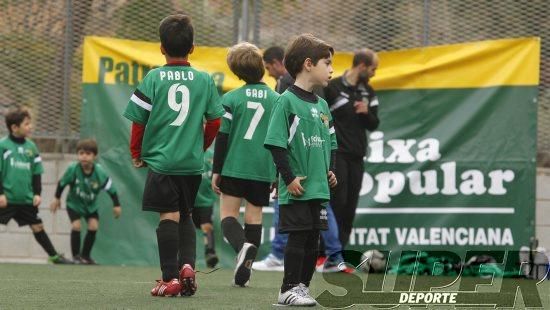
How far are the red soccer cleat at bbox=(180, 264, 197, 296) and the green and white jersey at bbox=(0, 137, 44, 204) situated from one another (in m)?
4.83

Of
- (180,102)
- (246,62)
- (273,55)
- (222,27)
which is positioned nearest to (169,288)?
(180,102)

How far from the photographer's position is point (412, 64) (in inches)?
431

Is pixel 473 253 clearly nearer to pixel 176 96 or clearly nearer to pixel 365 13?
pixel 365 13

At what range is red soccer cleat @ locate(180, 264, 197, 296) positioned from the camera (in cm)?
644

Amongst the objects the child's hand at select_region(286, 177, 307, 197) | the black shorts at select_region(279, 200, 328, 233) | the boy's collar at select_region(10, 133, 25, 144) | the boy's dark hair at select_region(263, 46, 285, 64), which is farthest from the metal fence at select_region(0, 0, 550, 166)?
the child's hand at select_region(286, 177, 307, 197)

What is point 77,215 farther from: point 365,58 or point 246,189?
point 246,189

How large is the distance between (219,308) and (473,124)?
5.46 m

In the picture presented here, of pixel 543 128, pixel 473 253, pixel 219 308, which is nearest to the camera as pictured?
pixel 219 308

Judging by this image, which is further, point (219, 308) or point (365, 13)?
point (365, 13)

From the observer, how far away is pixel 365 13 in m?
11.4

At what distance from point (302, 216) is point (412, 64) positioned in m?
5.21

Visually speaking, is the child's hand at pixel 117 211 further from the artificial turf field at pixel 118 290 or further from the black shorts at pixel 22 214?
the artificial turf field at pixel 118 290

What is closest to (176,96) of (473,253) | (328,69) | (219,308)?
(328,69)

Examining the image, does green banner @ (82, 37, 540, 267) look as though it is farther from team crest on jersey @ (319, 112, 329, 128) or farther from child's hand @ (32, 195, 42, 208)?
team crest on jersey @ (319, 112, 329, 128)
